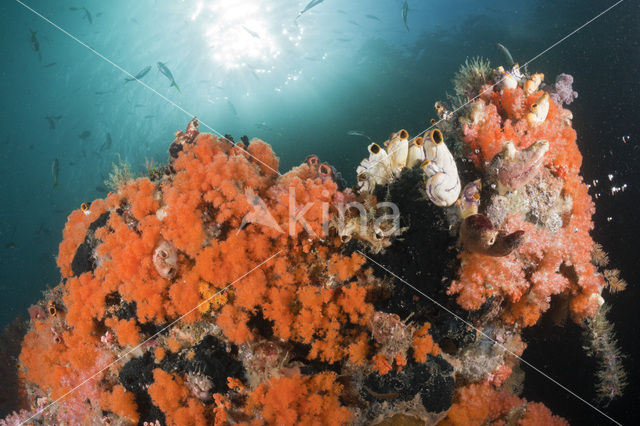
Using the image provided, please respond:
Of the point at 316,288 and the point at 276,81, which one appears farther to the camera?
the point at 276,81

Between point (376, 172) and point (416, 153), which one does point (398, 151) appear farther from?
point (376, 172)

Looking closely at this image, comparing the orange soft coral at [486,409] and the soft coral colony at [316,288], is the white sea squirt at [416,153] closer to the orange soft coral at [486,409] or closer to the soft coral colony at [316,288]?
the soft coral colony at [316,288]

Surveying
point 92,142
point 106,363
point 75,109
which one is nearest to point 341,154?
point 106,363

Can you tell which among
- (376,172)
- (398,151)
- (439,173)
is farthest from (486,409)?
(398,151)

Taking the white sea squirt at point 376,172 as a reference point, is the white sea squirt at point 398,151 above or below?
above

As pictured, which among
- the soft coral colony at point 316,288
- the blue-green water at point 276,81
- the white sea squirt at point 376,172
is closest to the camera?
the soft coral colony at point 316,288

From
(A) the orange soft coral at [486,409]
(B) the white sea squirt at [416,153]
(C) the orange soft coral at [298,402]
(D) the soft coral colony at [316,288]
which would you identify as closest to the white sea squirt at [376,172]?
(D) the soft coral colony at [316,288]
